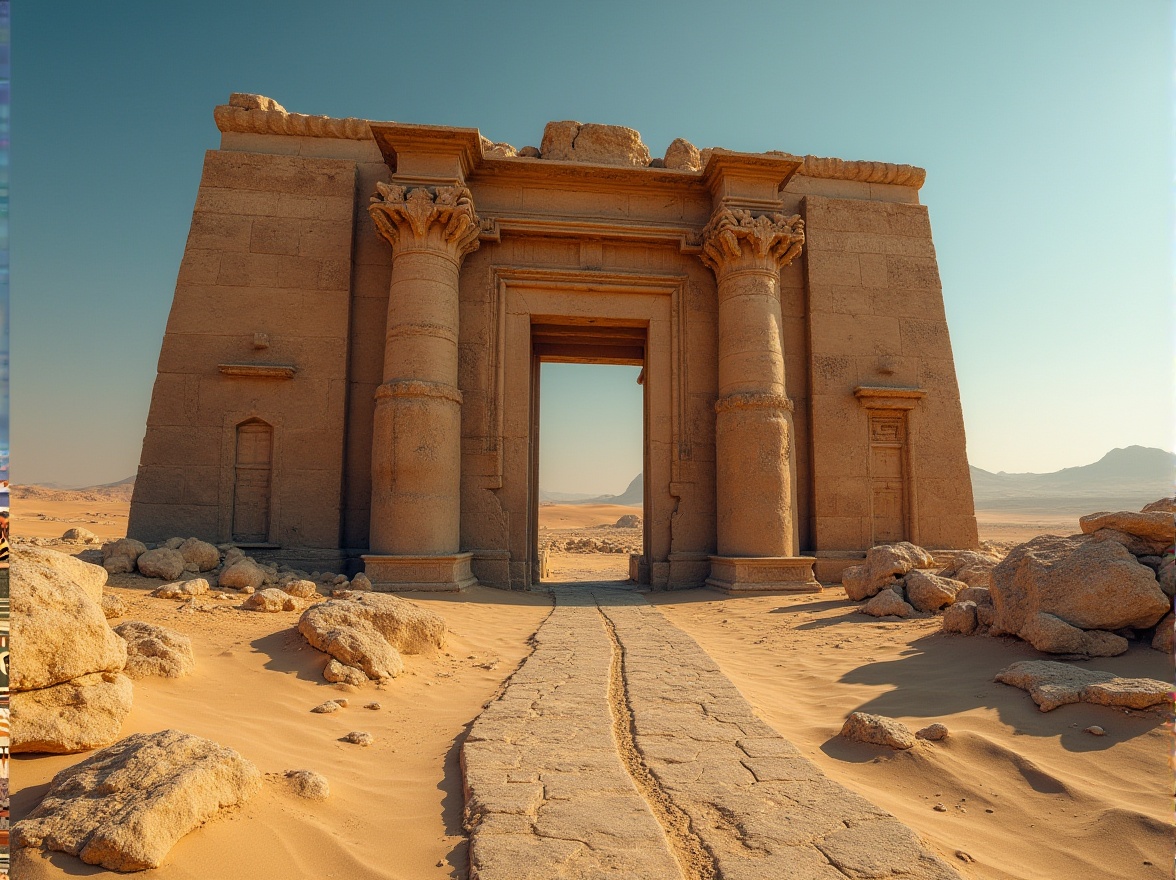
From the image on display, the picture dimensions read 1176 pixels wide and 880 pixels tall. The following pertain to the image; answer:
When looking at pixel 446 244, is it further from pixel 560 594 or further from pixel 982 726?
pixel 982 726

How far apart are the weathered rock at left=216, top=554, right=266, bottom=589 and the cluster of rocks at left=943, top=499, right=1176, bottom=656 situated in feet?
24.3

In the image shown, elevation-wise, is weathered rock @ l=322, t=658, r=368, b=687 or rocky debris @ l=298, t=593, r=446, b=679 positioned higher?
rocky debris @ l=298, t=593, r=446, b=679

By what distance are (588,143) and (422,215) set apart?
3907 mm

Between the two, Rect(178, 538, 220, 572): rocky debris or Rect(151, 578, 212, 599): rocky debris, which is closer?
Rect(151, 578, 212, 599): rocky debris

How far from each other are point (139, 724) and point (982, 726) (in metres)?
4.54

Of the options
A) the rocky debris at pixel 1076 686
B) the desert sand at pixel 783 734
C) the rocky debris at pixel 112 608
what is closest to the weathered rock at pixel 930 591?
the desert sand at pixel 783 734

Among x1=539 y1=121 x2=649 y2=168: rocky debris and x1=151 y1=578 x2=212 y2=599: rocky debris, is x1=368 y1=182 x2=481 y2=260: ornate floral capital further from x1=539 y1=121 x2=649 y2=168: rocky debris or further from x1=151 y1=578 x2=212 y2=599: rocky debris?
x1=151 y1=578 x2=212 y2=599: rocky debris

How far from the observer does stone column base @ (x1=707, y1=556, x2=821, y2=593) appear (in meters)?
10.1

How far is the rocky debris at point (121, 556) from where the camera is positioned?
304 inches

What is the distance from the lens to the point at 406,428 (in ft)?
32.1

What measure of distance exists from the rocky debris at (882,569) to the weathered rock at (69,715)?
7.62 metres

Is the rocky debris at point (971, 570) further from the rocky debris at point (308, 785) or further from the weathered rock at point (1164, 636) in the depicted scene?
the rocky debris at point (308, 785)

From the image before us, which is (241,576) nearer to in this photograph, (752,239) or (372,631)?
(372,631)

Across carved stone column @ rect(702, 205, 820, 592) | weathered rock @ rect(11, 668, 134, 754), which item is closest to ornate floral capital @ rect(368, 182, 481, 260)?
carved stone column @ rect(702, 205, 820, 592)
